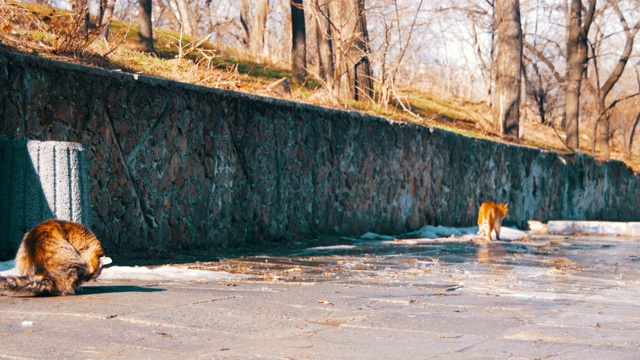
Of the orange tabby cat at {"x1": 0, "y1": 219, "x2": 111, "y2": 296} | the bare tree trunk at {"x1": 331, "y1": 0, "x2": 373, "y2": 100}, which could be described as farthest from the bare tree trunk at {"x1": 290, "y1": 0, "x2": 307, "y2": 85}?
the orange tabby cat at {"x1": 0, "y1": 219, "x2": 111, "y2": 296}

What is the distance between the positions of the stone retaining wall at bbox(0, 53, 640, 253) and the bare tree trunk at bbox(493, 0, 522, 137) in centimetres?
663

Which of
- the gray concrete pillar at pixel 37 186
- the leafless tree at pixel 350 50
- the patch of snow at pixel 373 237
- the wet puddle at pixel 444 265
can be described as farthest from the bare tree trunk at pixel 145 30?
the gray concrete pillar at pixel 37 186

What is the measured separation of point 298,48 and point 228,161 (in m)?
12.2

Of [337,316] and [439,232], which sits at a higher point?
[439,232]

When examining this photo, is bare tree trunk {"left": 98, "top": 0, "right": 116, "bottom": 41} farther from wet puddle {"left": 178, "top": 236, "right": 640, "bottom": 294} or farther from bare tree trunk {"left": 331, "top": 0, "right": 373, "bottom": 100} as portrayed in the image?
bare tree trunk {"left": 331, "top": 0, "right": 373, "bottom": 100}

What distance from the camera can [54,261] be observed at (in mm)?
6047

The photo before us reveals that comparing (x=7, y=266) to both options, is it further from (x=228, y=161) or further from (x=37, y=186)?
(x=228, y=161)

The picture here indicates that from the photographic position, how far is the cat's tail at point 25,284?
19.5 ft

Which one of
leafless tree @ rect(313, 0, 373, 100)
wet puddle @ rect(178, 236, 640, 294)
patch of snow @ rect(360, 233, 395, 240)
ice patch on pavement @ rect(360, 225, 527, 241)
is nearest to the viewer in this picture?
wet puddle @ rect(178, 236, 640, 294)

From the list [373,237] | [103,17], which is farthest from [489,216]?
[103,17]

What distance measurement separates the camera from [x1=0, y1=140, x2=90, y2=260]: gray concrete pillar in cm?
778

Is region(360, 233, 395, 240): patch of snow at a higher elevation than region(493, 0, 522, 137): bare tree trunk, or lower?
lower

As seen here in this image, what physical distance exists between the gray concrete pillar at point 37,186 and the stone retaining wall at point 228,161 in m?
0.70

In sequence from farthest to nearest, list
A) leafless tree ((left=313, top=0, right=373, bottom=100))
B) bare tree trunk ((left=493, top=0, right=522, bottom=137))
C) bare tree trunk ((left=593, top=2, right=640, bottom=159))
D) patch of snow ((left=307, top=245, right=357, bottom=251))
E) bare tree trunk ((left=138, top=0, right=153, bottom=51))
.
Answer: bare tree trunk ((left=593, top=2, right=640, bottom=159)) < bare tree trunk ((left=493, top=0, right=522, bottom=137)) < bare tree trunk ((left=138, top=0, right=153, bottom=51)) < leafless tree ((left=313, top=0, right=373, bottom=100)) < patch of snow ((left=307, top=245, right=357, bottom=251))
